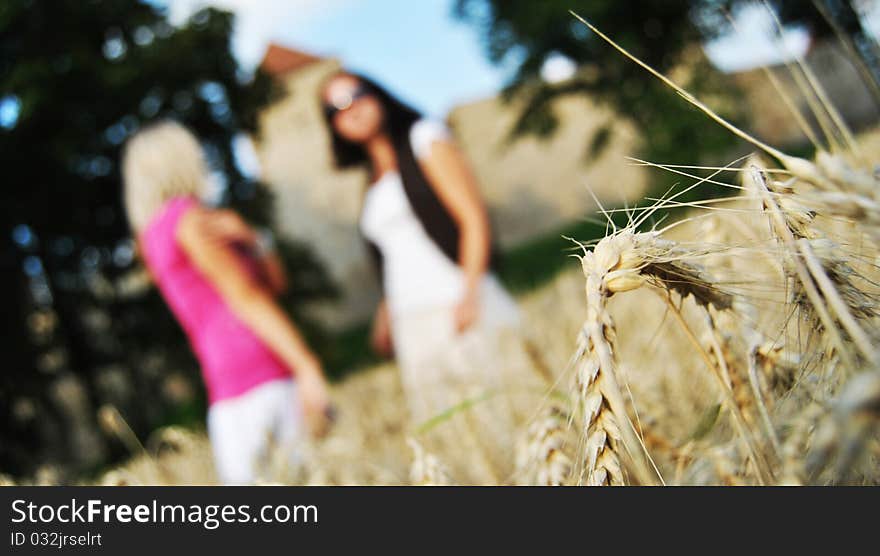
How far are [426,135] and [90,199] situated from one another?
698 cm

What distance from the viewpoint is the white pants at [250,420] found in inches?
99.0

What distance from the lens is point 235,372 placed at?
2611mm

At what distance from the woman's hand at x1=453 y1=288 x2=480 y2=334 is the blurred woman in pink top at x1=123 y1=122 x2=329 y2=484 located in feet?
2.49

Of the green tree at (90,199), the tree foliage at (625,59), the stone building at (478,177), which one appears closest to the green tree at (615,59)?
the tree foliage at (625,59)

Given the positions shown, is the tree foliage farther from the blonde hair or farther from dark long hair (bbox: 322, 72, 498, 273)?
the blonde hair

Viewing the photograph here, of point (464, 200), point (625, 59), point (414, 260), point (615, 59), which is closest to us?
point (464, 200)

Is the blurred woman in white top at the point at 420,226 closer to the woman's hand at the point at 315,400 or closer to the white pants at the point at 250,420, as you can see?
the woman's hand at the point at 315,400

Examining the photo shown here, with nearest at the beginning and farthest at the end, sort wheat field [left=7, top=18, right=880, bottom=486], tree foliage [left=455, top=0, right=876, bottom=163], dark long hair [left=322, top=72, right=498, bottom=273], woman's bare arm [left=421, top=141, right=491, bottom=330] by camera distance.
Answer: wheat field [left=7, top=18, right=880, bottom=486] < woman's bare arm [left=421, top=141, right=491, bottom=330] < dark long hair [left=322, top=72, right=498, bottom=273] < tree foliage [left=455, top=0, right=876, bottom=163]

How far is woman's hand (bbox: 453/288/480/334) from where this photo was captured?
308 centimetres

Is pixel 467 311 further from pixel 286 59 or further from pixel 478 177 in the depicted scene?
pixel 286 59

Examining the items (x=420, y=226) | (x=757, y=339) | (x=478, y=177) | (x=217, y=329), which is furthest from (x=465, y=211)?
(x=478, y=177)

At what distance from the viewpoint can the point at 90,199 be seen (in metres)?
8.61

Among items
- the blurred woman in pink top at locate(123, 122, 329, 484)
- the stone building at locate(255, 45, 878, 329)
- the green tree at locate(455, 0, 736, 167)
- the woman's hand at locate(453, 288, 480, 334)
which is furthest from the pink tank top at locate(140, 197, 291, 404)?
the stone building at locate(255, 45, 878, 329)
